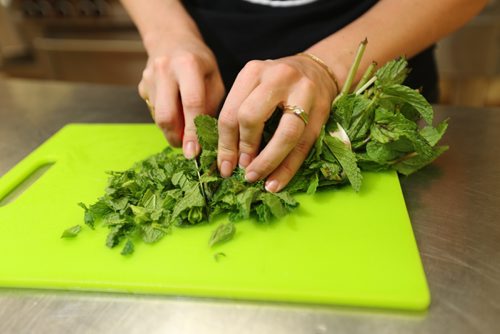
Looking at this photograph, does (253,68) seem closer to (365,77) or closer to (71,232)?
(365,77)

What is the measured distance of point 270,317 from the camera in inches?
26.1

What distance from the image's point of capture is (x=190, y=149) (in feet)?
3.03

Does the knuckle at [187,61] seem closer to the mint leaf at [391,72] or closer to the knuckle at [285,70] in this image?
the knuckle at [285,70]

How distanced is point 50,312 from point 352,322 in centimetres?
46

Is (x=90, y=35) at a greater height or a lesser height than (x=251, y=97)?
lesser

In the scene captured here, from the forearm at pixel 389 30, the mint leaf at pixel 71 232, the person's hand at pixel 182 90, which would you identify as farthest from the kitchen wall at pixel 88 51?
the mint leaf at pixel 71 232

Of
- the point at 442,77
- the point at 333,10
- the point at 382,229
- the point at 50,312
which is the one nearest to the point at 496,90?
the point at 442,77

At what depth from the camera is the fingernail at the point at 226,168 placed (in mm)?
876

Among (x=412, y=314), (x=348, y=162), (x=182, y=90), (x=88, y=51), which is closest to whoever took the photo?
(x=412, y=314)

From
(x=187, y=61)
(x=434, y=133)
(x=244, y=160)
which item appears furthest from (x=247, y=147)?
(x=434, y=133)

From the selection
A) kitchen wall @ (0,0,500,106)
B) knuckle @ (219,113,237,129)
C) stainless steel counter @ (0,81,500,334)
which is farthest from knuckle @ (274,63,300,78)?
kitchen wall @ (0,0,500,106)

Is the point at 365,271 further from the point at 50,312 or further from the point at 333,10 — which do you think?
the point at 333,10

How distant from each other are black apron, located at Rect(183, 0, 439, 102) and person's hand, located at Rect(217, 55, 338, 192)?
41cm

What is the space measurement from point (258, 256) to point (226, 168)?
205mm
